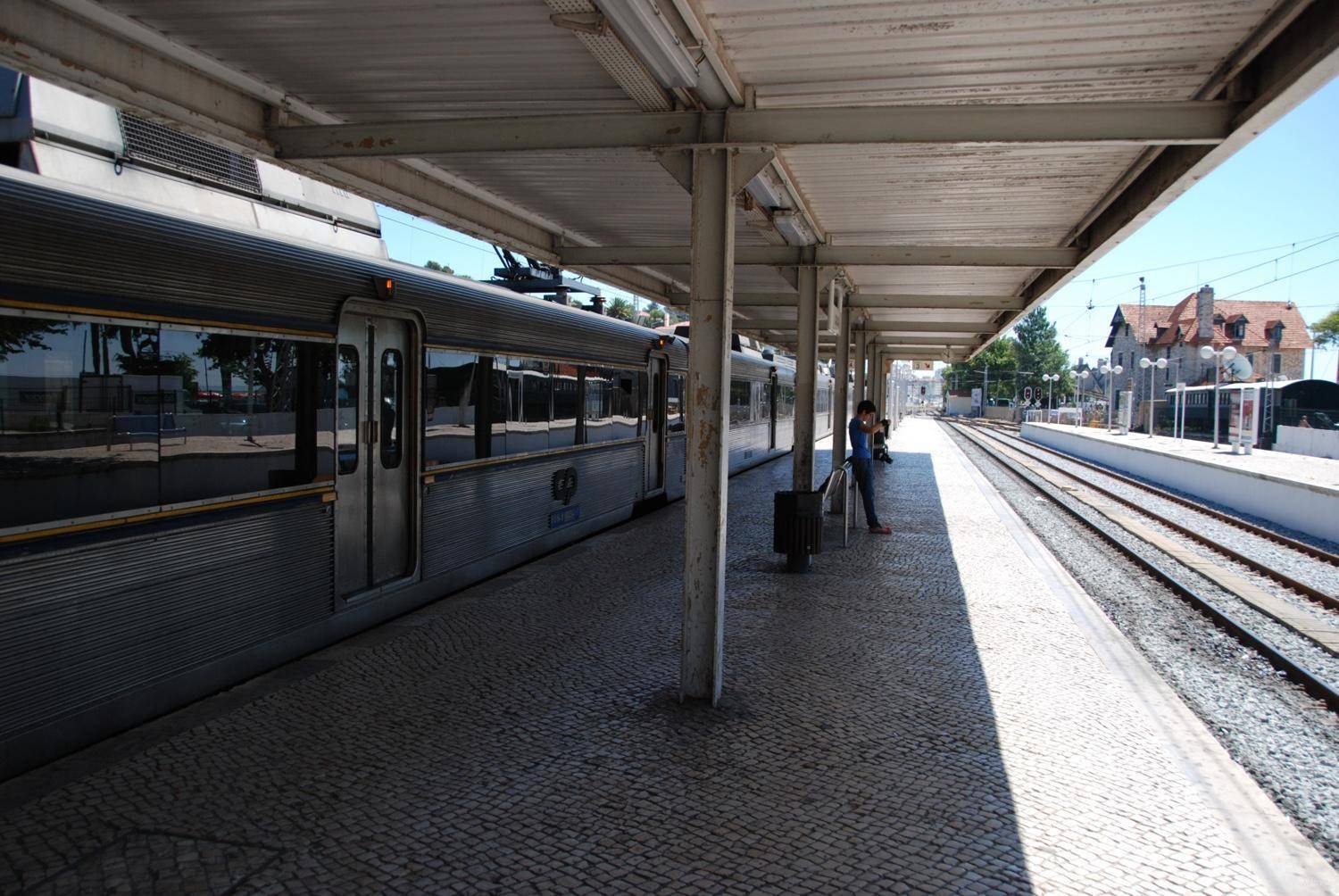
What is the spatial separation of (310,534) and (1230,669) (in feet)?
23.8

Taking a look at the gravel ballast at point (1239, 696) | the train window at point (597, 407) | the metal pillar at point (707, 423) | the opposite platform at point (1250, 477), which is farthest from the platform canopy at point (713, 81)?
the opposite platform at point (1250, 477)

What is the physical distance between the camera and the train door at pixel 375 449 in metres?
Answer: 6.52

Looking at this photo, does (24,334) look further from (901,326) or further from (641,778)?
(901,326)

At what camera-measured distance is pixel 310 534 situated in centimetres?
611

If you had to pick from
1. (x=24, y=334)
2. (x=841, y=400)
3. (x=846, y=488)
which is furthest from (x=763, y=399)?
(x=24, y=334)

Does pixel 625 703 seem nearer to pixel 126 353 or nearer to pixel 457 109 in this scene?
pixel 126 353

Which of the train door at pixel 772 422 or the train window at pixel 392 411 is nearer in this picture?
A: the train window at pixel 392 411

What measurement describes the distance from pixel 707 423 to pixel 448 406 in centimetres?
301

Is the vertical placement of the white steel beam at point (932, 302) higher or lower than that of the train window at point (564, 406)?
higher

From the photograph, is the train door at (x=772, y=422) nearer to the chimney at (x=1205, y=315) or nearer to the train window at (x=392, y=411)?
the train window at (x=392, y=411)

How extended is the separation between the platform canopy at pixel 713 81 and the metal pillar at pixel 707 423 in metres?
0.38

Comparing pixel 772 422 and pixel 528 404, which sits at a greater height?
pixel 528 404

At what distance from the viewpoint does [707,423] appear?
5.71 metres

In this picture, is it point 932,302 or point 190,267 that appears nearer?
point 190,267
